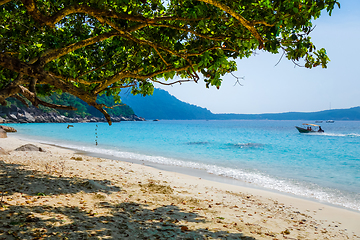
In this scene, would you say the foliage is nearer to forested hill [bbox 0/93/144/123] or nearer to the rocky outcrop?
forested hill [bbox 0/93/144/123]

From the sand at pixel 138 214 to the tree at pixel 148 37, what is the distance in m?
2.23

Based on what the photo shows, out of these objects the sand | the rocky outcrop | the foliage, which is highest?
the foliage

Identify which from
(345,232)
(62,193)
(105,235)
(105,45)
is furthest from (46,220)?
(345,232)

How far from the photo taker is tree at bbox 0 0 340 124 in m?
4.46

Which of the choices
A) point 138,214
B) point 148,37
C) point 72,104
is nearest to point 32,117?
point 72,104

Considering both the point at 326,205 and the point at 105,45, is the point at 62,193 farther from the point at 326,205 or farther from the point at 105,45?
the point at 326,205

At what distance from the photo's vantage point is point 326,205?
367 inches

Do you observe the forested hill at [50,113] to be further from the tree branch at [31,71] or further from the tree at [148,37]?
the tree branch at [31,71]

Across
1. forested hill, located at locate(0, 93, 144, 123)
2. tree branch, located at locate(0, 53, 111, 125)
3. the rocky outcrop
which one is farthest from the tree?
the rocky outcrop

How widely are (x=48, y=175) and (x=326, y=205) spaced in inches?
412

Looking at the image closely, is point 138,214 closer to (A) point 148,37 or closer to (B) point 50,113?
(A) point 148,37

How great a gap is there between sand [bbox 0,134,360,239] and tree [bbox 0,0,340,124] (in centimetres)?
223

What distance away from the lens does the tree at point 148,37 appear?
446 cm

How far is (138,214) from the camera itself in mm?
5379
